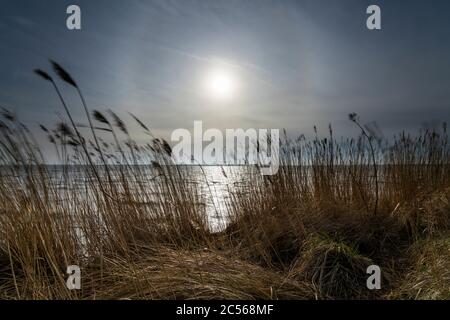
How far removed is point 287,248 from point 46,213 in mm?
1993

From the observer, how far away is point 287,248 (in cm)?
304

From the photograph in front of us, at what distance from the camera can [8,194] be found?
104 inches

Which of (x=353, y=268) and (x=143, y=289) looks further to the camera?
(x=353, y=268)

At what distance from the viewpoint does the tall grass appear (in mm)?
2078

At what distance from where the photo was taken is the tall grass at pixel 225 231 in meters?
2.08

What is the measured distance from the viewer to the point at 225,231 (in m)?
3.57
